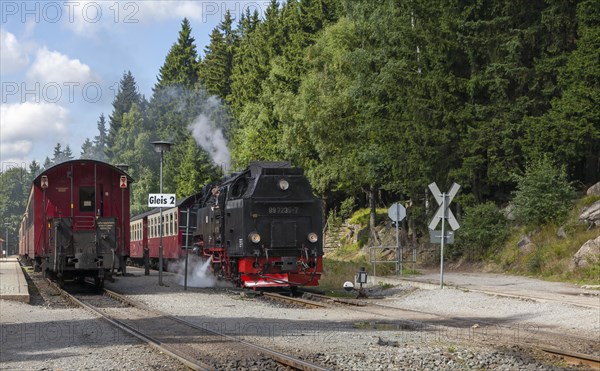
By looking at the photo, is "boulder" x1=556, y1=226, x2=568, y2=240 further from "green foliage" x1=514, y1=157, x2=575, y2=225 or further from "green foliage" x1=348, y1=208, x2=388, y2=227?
"green foliage" x1=348, y1=208, x2=388, y2=227

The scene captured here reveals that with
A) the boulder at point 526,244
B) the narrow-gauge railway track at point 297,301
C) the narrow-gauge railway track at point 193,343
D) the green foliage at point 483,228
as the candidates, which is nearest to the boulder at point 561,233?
the boulder at point 526,244

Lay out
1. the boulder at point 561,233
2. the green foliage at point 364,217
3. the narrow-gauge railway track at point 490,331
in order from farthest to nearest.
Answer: the green foliage at point 364,217, the boulder at point 561,233, the narrow-gauge railway track at point 490,331

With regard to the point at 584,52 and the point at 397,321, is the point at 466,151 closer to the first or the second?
the point at 584,52

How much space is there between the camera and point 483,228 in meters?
30.6

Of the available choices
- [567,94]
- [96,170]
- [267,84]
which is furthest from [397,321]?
[267,84]

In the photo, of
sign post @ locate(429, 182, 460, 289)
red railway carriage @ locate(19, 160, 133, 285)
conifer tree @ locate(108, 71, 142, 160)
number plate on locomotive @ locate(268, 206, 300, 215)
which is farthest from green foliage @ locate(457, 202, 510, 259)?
conifer tree @ locate(108, 71, 142, 160)

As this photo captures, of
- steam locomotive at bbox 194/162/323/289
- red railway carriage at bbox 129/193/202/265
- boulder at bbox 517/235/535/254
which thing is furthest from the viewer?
red railway carriage at bbox 129/193/202/265

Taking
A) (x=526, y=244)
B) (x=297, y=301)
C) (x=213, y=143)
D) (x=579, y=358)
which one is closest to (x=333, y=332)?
(x=579, y=358)

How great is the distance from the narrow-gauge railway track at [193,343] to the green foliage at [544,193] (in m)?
16.1

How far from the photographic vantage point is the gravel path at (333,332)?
391 inches

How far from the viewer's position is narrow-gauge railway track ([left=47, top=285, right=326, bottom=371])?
955cm

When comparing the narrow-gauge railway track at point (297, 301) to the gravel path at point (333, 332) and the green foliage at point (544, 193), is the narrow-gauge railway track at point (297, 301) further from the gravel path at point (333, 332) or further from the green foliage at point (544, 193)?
the green foliage at point (544, 193)

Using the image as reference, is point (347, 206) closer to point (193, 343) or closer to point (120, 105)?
point (193, 343)

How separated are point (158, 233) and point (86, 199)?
577 inches
